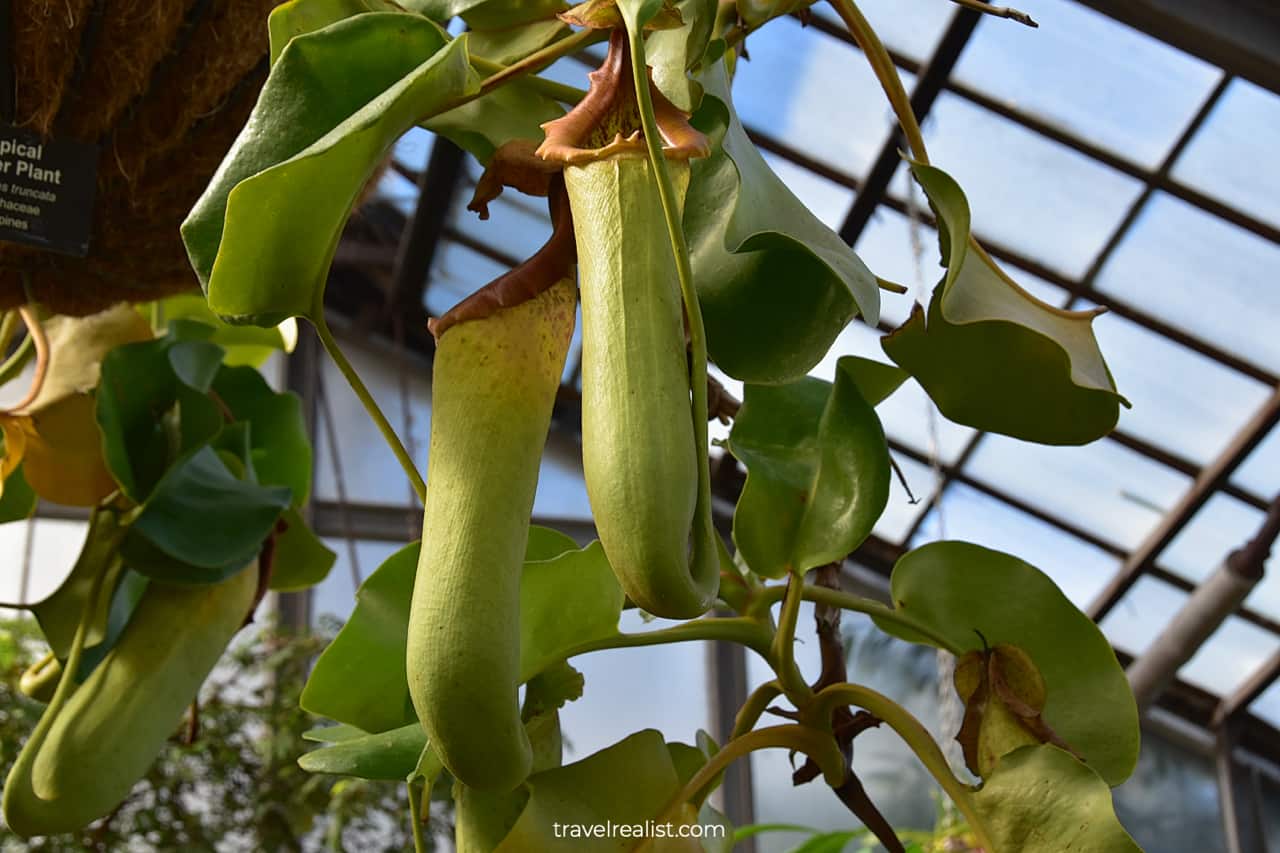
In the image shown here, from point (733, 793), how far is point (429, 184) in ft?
7.45

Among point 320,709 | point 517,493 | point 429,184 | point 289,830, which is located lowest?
point 289,830

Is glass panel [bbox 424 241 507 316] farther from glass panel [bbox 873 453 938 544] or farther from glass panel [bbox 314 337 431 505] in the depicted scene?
glass panel [bbox 873 453 938 544]

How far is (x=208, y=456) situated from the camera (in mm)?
795

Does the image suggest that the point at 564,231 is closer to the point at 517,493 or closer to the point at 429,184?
the point at 517,493

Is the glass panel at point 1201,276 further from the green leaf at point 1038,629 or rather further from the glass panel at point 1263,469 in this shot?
the green leaf at point 1038,629

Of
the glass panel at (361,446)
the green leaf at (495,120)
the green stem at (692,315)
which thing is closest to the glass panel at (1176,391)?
the glass panel at (361,446)

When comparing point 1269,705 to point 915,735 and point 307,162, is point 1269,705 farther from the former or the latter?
point 307,162

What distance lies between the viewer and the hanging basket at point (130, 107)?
69 centimetres

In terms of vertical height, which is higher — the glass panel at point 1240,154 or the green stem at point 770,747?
the glass panel at point 1240,154

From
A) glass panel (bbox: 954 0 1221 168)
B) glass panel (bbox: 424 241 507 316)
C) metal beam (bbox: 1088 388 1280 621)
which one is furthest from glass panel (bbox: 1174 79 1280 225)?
glass panel (bbox: 424 241 507 316)

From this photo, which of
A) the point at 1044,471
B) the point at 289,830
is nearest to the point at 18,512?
the point at 289,830

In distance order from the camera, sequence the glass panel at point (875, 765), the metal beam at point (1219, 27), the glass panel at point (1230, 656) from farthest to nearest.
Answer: the glass panel at point (875, 765) → the glass panel at point (1230, 656) → the metal beam at point (1219, 27)

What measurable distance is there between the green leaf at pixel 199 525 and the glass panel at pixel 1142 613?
3778mm

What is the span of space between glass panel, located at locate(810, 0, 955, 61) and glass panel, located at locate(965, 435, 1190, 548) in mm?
1230
